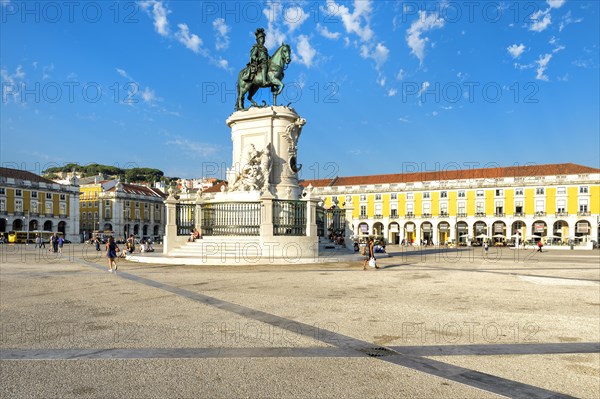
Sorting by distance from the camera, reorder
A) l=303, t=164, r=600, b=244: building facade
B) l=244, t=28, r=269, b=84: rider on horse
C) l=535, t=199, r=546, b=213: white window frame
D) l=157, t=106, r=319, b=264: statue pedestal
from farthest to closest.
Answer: l=535, t=199, r=546, b=213: white window frame
l=303, t=164, r=600, b=244: building facade
l=244, t=28, r=269, b=84: rider on horse
l=157, t=106, r=319, b=264: statue pedestal

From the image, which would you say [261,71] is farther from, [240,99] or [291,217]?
[291,217]

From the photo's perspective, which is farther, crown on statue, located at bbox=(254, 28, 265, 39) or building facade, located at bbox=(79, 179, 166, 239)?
building facade, located at bbox=(79, 179, 166, 239)

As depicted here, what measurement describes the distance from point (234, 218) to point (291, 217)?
2.70m

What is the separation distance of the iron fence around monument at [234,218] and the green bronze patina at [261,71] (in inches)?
239

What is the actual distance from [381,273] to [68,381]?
11.6 m

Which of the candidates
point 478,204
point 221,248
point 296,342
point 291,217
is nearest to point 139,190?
point 478,204

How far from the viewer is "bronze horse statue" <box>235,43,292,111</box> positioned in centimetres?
2223

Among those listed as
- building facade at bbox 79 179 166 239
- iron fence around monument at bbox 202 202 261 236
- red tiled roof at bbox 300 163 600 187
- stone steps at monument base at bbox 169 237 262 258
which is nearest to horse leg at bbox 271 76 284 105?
iron fence around monument at bbox 202 202 261 236

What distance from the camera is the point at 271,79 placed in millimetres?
22359

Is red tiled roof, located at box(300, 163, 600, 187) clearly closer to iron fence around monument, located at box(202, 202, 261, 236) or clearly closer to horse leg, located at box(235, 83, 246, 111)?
horse leg, located at box(235, 83, 246, 111)

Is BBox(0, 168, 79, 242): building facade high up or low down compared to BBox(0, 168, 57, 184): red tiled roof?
down

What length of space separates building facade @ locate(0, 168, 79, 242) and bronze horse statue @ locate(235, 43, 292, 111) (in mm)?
60208

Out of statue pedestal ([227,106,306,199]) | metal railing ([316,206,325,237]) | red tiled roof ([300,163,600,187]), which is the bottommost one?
metal railing ([316,206,325,237])

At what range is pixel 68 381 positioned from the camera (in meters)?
4.22
